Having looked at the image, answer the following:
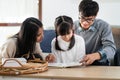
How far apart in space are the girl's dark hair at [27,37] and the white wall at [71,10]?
129 centimetres

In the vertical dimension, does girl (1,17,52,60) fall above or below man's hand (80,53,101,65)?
above

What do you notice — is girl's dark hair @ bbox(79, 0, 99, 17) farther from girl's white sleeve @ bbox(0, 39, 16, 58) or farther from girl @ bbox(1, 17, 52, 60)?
girl's white sleeve @ bbox(0, 39, 16, 58)

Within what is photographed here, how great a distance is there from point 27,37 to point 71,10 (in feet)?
4.53

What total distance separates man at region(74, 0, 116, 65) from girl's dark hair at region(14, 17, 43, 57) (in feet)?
1.40

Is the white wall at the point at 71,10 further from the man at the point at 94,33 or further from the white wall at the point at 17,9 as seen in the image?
the man at the point at 94,33

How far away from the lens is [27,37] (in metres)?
1.55

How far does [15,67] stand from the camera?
4.04 ft

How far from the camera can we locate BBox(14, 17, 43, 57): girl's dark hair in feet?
5.07

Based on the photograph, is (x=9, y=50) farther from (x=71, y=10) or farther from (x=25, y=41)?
(x=71, y=10)

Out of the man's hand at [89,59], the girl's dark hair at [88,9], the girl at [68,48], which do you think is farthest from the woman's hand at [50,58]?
the girl's dark hair at [88,9]

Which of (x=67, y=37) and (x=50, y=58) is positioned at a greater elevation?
(x=67, y=37)

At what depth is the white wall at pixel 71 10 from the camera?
9.02 feet

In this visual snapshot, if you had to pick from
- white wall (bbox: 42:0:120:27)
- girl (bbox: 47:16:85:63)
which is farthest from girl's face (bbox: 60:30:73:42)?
white wall (bbox: 42:0:120:27)

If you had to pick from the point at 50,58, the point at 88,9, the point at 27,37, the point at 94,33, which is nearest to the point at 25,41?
the point at 27,37
